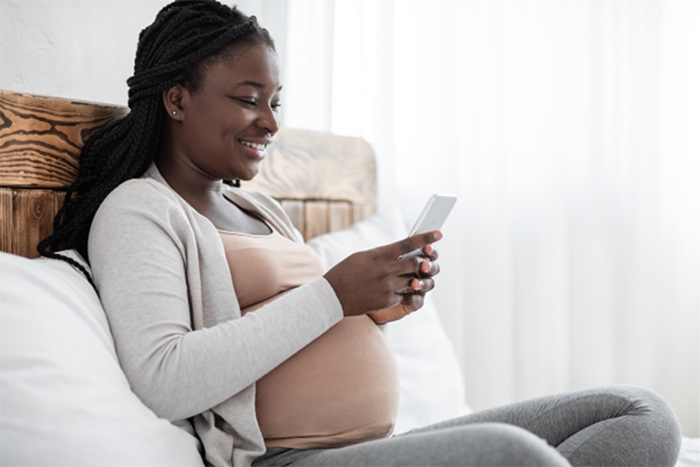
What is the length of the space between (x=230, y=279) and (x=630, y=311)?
47.0 inches

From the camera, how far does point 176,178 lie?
2.99 feet

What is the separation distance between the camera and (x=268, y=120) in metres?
0.91

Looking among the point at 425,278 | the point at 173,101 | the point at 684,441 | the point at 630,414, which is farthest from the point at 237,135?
the point at 684,441

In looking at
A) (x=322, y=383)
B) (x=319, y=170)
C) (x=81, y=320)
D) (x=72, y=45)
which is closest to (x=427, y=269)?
(x=322, y=383)

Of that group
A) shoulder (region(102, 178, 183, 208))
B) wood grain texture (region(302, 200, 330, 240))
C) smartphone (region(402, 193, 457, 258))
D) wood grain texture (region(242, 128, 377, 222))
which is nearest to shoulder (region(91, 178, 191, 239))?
shoulder (region(102, 178, 183, 208))

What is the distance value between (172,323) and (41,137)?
430mm

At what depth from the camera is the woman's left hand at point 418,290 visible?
2.72ft

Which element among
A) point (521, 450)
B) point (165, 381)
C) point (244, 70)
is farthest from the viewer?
point (244, 70)

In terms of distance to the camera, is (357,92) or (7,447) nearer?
(7,447)

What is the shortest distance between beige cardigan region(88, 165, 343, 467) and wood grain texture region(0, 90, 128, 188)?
0.17 m

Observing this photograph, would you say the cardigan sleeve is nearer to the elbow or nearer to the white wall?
the elbow

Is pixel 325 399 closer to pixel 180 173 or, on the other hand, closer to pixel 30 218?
pixel 180 173

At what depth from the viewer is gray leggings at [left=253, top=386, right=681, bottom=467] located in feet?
1.79

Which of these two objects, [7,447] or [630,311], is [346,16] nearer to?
[630,311]
